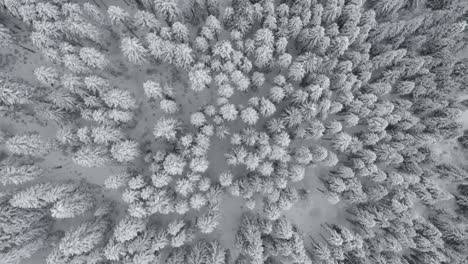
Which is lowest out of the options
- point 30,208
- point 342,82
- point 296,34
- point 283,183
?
point 30,208

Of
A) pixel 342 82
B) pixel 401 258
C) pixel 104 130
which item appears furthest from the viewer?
pixel 401 258

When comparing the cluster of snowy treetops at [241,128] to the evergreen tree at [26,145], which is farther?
the cluster of snowy treetops at [241,128]

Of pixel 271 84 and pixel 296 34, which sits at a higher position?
pixel 296 34

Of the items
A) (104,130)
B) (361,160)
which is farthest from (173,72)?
(361,160)

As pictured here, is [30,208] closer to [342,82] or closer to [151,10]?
[151,10]

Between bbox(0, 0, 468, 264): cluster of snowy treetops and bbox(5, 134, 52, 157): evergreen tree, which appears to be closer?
bbox(5, 134, 52, 157): evergreen tree

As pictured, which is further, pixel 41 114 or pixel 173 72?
pixel 173 72

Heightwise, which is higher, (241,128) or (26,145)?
(241,128)

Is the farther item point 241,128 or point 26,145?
point 241,128
